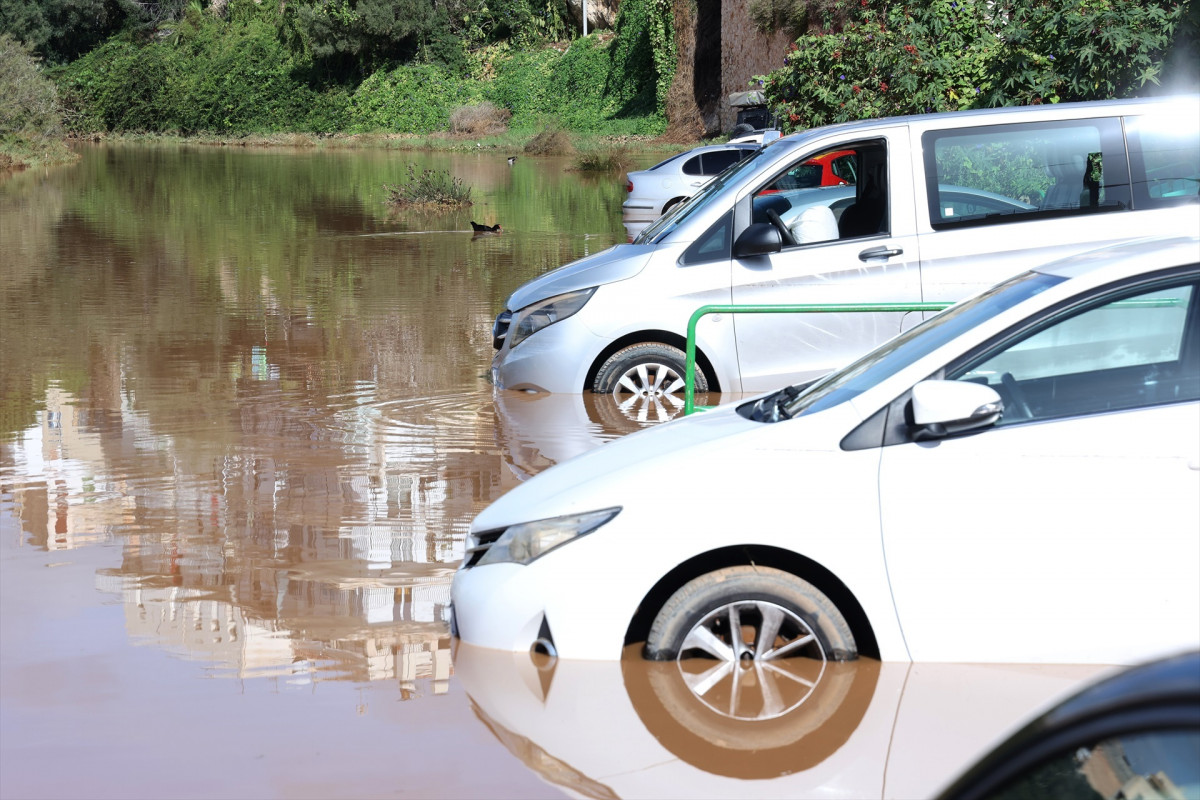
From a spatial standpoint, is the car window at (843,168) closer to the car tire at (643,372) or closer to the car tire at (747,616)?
the car tire at (643,372)

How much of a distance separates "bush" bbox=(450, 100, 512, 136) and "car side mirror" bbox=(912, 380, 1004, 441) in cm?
5966

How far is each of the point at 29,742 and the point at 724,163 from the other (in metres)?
18.3

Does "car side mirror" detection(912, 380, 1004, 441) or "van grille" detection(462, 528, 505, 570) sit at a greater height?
"car side mirror" detection(912, 380, 1004, 441)

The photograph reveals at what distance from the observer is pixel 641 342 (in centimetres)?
916

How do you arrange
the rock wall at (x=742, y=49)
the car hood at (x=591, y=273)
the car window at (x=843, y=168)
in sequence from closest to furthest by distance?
the car hood at (x=591, y=273) → the car window at (x=843, y=168) → the rock wall at (x=742, y=49)

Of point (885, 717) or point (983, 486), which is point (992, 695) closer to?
point (885, 717)

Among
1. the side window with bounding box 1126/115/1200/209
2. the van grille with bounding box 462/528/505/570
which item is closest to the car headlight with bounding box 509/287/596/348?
the side window with bounding box 1126/115/1200/209

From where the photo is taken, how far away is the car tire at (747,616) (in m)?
4.36

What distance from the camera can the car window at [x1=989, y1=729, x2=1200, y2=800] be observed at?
1.61 metres

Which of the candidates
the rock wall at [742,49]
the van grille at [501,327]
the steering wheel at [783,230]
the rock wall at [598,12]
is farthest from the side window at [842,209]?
the rock wall at [598,12]

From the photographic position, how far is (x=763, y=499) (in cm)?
432

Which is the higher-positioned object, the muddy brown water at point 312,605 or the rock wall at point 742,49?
the rock wall at point 742,49

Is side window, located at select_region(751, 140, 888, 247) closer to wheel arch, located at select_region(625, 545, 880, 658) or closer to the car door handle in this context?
the car door handle

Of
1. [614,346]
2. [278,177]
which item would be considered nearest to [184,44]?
[278,177]
